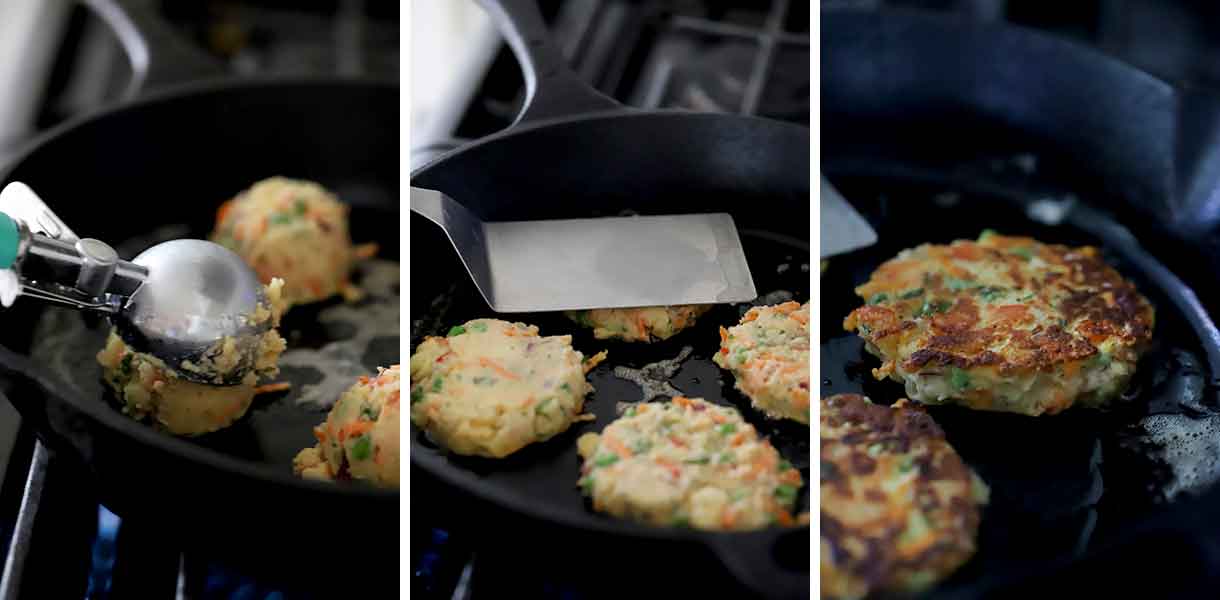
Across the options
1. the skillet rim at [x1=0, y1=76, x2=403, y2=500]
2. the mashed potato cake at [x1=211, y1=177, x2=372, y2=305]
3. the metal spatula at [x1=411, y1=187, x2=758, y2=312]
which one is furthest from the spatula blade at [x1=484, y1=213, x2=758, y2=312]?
the mashed potato cake at [x1=211, y1=177, x2=372, y2=305]

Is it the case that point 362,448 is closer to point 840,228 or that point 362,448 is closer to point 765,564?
point 765,564

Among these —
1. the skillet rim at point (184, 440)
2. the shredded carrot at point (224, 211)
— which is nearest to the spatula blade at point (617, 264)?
the skillet rim at point (184, 440)

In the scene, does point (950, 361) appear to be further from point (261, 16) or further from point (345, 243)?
point (261, 16)

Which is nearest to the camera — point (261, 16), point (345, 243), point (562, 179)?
point (562, 179)

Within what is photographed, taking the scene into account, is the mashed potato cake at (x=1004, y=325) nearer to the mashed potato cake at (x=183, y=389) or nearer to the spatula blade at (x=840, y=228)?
the spatula blade at (x=840, y=228)

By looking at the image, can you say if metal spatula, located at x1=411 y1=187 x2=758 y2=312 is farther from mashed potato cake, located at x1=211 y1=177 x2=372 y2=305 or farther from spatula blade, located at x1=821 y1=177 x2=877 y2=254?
mashed potato cake, located at x1=211 y1=177 x2=372 y2=305

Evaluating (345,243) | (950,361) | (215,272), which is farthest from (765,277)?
(345,243)
